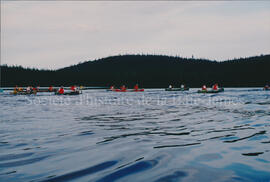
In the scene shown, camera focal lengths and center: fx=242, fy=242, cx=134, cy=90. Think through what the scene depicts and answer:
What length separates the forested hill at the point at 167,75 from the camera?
121750 mm

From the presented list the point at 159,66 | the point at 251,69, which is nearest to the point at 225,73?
the point at 251,69

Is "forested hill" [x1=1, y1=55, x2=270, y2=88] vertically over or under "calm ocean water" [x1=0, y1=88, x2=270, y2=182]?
over

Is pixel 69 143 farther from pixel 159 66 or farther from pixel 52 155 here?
pixel 159 66

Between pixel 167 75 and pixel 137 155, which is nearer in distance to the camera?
pixel 137 155

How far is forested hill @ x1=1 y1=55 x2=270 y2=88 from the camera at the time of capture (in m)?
122

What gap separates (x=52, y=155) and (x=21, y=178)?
155cm

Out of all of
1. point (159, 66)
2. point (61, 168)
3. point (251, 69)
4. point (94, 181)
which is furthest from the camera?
point (159, 66)

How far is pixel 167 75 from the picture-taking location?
447 feet

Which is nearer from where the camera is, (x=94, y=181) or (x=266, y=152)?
(x=94, y=181)

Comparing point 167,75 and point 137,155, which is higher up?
point 167,75

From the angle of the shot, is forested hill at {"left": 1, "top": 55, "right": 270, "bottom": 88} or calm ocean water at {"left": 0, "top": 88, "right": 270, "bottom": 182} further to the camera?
forested hill at {"left": 1, "top": 55, "right": 270, "bottom": 88}

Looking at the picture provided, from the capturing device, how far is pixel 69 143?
6.73 metres

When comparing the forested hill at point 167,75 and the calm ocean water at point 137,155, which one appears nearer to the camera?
the calm ocean water at point 137,155

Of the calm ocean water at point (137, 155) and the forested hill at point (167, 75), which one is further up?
the forested hill at point (167, 75)
